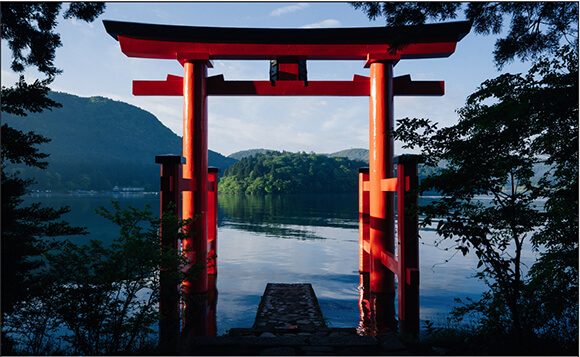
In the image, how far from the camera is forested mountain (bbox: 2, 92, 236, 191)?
112 m

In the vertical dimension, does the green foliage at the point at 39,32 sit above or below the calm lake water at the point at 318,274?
above

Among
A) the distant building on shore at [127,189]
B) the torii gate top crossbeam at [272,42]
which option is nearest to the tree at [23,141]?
the torii gate top crossbeam at [272,42]

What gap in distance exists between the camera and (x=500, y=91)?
157 inches

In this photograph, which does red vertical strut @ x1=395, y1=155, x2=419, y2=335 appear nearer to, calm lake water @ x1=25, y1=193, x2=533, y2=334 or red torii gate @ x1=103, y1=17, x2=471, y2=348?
calm lake water @ x1=25, y1=193, x2=533, y2=334

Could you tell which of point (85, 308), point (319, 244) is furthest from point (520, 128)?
point (319, 244)

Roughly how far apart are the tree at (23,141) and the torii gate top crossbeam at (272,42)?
2.46 m

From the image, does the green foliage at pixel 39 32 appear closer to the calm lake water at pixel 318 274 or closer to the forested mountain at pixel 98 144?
the calm lake water at pixel 318 274

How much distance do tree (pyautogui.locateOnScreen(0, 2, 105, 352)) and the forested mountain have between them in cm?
10605

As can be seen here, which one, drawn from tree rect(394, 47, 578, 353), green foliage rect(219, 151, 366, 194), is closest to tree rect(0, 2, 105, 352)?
tree rect(394, 47, 578, 353)

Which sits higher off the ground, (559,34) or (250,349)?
(559,34)

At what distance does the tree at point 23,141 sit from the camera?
3.78 m

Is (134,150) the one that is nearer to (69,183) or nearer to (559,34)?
(69,183)

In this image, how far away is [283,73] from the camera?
7723 millimetres

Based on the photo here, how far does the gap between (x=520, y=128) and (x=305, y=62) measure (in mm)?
4983
